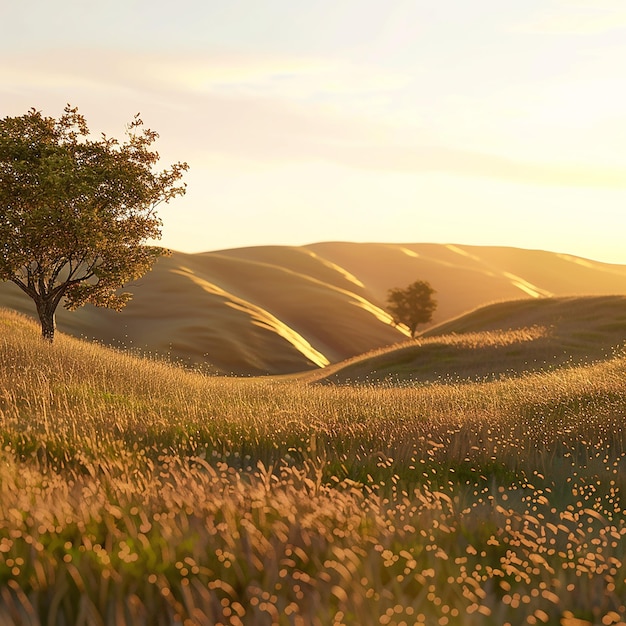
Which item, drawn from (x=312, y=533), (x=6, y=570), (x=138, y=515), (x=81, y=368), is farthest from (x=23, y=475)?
(x=81, y=368)

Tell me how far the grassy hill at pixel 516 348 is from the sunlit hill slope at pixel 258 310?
8.66 m

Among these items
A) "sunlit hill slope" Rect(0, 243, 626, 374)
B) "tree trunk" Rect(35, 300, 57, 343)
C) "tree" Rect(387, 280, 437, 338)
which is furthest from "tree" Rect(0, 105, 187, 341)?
"tree" Rect(387, 280, 437, 338)

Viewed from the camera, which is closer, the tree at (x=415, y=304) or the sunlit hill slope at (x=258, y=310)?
the sunlit hill slope at (x=258, y=310)

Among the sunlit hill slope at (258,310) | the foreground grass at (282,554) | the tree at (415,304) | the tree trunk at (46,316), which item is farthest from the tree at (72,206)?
the tree at (415,304)

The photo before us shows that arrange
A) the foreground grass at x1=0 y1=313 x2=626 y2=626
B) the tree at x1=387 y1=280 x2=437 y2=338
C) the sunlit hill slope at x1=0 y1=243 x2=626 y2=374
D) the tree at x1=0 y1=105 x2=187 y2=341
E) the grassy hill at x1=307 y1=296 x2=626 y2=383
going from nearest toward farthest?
the foreground grass at x1=0 y1=313 x2=626 y2=626
the tree at x1=0 y1=105 x2=187 y2=341
the grassy hill at x1=307 y1=296 x2=626 y2=383
the sunlit hill slope at x1=0 y1=243 x2=626 y2=374
the tree at x1=387 y1=280 x2=437 y2=338

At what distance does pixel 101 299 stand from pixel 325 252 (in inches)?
6662

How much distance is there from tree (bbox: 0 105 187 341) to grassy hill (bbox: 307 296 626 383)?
36.7ft

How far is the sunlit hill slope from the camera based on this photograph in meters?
70.8

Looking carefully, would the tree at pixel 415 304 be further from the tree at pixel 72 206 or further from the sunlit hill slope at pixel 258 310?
the tree at pixel 72 206

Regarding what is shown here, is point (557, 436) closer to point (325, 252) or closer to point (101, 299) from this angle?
point (101, 299)

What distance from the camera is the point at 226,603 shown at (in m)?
3.22

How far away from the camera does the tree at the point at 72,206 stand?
79.4 feet

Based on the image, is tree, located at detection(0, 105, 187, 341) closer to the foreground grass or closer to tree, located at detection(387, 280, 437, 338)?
the foreground grass

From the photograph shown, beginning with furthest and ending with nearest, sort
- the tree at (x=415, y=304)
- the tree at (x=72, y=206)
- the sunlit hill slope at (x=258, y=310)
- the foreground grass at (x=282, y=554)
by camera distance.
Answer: the tree at (x=415, y=304) < the sunlit hill slope at (x=258, y=310) < the tree at (x=72, y=206) < the foreground grass at (x=282, y=554)
